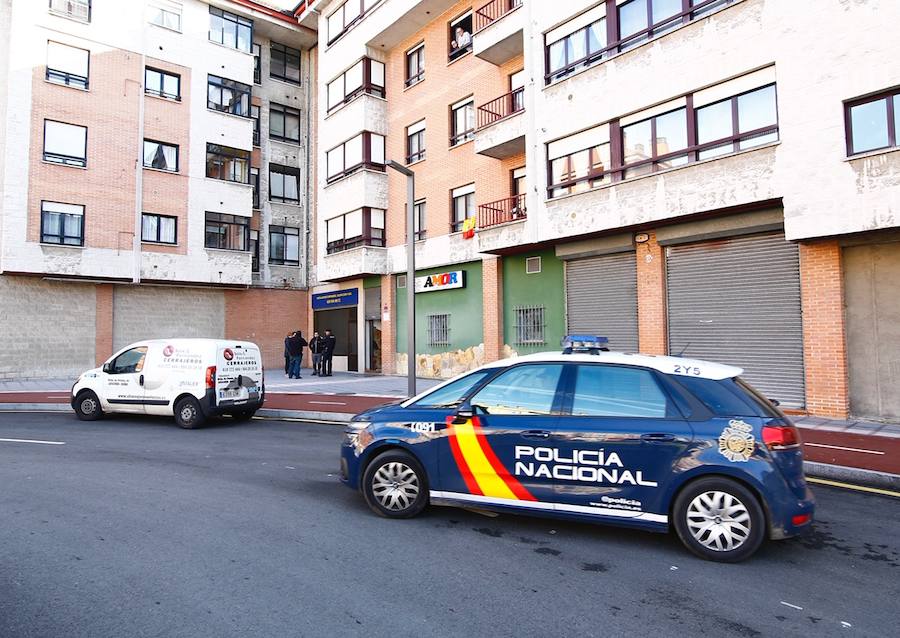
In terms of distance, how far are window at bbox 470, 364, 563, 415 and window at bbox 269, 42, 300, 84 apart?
1097 inches

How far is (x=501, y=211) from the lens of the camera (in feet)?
58.2

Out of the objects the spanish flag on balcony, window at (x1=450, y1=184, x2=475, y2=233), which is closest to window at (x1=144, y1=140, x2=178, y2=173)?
window at (x1=450, y1=184, x2=475, y2=233)

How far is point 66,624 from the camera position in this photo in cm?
333

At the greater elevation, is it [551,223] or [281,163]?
[281,163]

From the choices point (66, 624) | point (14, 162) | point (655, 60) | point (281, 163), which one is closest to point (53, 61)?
point (14, 162)

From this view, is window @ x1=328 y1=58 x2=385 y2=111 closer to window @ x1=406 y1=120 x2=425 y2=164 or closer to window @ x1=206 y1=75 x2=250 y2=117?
window @ x1=406 y1=120 x2=425 y2=164

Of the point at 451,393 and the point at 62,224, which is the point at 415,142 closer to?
the point at 62,224

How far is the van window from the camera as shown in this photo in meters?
11.6

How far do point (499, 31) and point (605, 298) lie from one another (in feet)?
27.4

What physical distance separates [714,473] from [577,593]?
1.42 m

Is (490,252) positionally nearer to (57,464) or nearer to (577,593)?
(57,464)

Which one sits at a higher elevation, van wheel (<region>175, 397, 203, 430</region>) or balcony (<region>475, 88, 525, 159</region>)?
balcony (<region>475, 88, 525, 159</region>)

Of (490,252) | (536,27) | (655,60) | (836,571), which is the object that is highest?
(536,27)

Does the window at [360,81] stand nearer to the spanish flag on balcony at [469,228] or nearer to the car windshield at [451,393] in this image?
the spanish flag on balcony at [469,228]
